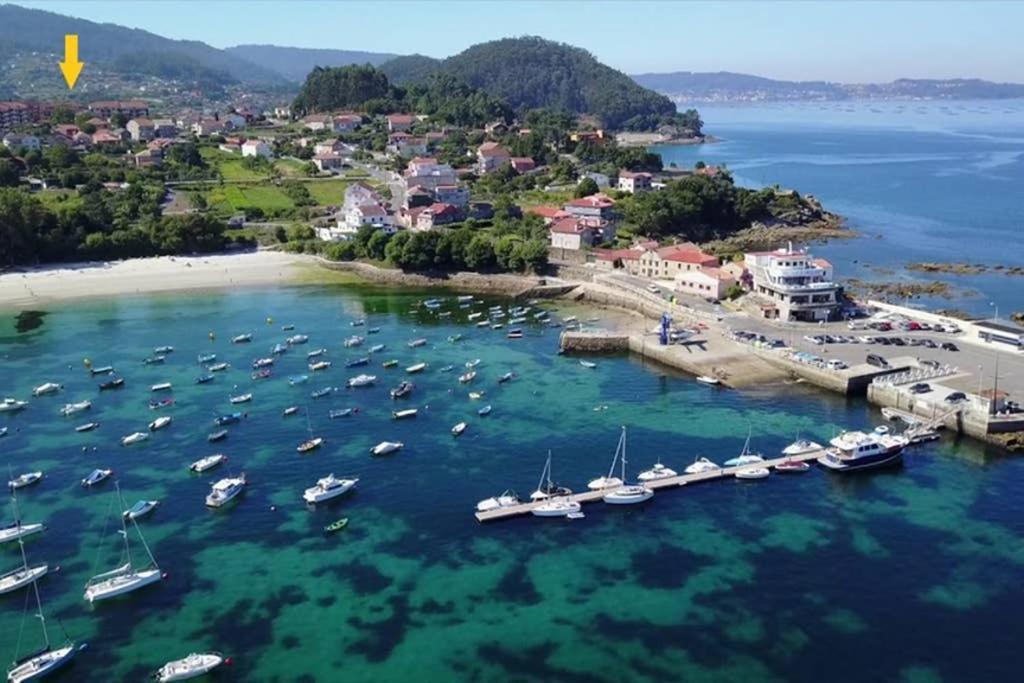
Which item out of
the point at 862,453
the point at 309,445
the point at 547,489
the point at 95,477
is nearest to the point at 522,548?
the point at 547,489

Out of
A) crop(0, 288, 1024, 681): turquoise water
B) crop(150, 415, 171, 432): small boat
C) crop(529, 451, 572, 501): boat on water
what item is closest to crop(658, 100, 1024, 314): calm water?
crop(0, 288, 1024, 681): turquoise water

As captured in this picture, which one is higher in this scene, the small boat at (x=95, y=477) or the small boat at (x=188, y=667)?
the small boat at (x=95, y=477)

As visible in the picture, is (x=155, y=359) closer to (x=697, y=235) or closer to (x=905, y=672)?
(x=905, y=672)

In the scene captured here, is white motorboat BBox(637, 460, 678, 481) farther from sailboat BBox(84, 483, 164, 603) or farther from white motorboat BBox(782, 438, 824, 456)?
sailboat BBox(84, 483, 164, 603)

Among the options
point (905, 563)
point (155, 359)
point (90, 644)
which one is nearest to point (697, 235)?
point (155, 359)

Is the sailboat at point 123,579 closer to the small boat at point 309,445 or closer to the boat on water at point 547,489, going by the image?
the small boat at point 309,445

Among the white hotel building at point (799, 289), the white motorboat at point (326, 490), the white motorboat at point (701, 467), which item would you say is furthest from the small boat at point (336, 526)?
the white hotel building at point (799, 289)

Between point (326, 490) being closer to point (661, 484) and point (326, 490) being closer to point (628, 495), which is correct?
point (628, 495)
